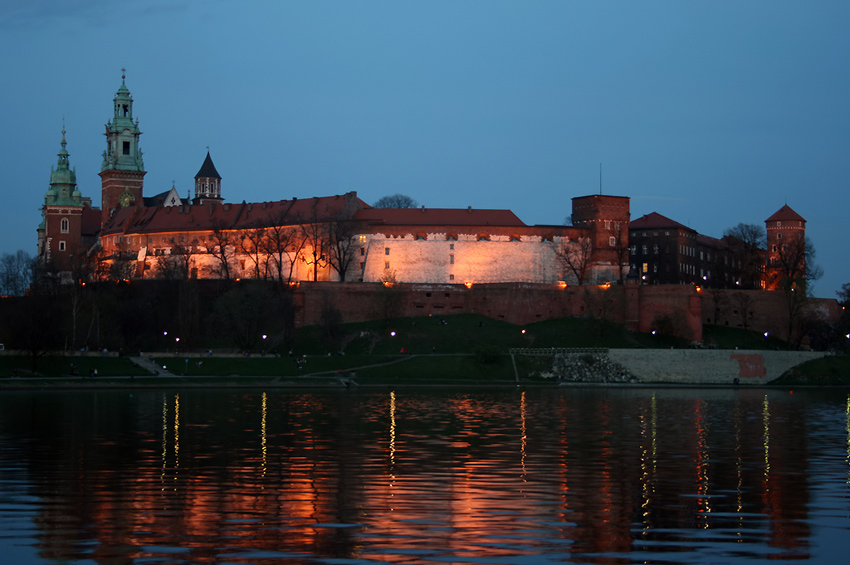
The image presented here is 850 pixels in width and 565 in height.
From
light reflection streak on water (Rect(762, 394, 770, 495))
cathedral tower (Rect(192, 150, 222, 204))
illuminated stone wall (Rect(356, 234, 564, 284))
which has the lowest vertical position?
light reflection streak on water (Rect(762, 394, 770, 495))

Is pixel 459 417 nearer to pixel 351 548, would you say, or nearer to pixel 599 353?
pixel 351 548

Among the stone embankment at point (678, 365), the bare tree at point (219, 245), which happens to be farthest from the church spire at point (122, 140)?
the stone embankment at point (678, 365)

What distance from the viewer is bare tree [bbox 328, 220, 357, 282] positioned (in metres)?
87.0

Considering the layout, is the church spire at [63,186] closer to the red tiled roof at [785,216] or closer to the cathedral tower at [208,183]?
the cathedral tower at [208,183]

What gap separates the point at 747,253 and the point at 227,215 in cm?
5002

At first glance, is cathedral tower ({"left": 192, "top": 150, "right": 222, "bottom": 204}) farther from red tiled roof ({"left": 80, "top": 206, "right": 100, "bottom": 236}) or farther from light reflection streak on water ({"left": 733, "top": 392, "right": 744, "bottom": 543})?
light reflection streak on water ({"left": 733, "top": 392, "right": 744, "bottom": 543})

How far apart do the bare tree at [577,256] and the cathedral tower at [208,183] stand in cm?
4752

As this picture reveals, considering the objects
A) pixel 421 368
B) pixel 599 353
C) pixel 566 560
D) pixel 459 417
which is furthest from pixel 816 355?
pixel 566 560

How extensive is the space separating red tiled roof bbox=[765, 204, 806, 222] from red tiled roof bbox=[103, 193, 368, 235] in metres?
44.3

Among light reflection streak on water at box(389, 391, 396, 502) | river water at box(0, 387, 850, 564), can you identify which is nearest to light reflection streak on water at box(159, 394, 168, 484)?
river water at box(0, 387, 850, 564)

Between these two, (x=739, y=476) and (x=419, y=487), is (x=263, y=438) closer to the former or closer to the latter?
(x=419, y=487)

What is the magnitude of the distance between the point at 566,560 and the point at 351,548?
286 centimetres

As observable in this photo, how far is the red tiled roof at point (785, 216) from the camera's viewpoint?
108562 millimetres

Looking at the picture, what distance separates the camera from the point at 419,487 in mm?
19797
